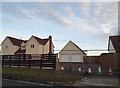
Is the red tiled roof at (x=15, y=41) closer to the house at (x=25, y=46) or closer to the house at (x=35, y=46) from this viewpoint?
the house at (x=25, y=46)

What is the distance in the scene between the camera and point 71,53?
5672cm

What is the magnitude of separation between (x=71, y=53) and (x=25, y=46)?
35.3ft

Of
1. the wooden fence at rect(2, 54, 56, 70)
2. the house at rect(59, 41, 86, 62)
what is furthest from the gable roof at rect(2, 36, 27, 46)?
the wooden fence at rect(2, 54, 56, 70)

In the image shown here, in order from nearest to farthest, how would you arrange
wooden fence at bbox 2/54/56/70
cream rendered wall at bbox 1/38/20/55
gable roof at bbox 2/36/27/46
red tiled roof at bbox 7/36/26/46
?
wooden fence at bbox 2/54/56/70 < cream rendered wall at bbox 1/38/20/55 < gable roof at bbox 2/36/27/46 < red tiled roof at bbox 7/36/26/46

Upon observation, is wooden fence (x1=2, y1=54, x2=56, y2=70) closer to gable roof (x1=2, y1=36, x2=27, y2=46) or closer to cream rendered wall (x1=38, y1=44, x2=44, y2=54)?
cream rendered wall (x1=38, y1=44, x2=44, y2=54)

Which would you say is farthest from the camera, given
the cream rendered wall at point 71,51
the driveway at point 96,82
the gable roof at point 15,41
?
the gable roof at point 15,41

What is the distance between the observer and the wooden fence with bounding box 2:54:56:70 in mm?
26297

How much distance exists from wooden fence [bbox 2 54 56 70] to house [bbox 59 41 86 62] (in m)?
26.4

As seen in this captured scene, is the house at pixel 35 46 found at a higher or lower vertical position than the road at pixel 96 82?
higher

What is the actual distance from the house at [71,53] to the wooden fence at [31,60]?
2638cm

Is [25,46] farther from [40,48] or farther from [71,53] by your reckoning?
[71,53]

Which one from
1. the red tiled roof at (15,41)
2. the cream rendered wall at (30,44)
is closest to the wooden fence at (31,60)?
the cream rendered wall at (30,44)

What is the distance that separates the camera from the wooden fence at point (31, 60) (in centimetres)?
2630

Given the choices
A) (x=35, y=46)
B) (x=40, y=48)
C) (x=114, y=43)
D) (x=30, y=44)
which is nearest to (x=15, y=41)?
(x=30, y=44)
